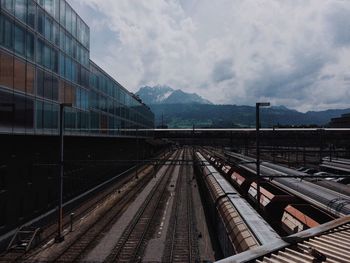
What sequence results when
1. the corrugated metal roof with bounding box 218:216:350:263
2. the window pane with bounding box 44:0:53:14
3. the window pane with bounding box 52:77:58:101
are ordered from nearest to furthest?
1. the corrugated metal roof with bounding box 218:216:350:263
2. the window pane with bounding box 44:0:53:14
3. the window pane with bounding box 52:77:58:101

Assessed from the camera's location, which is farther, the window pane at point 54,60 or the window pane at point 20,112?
the window pane at point 54,60

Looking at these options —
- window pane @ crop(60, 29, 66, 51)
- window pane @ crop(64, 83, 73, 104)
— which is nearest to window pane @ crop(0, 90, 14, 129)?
window pane @ crop(64, 83, 73, 104)

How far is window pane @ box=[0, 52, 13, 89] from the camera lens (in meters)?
23.4

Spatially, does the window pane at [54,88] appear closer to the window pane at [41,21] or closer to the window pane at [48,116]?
the window pane at [48,116]

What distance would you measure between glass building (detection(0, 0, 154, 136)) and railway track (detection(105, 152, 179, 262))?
10.7 m

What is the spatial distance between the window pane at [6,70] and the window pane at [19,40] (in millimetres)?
1374

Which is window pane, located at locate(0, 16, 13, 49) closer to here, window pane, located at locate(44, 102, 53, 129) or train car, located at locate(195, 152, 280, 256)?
window pane, located at locate(44, 102, 53, 129)

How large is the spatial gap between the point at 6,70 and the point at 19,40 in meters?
3.02

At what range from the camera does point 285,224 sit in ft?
69.3

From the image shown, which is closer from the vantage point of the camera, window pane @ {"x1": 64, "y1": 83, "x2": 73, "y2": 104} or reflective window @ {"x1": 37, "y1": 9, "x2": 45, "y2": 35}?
reflective window @ {"x1": 37, "y1": 9, "x2": 45, "y2": 35}

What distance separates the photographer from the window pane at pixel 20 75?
82.7ft

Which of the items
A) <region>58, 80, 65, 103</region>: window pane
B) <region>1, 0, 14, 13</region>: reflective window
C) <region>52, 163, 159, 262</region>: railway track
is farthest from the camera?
<region>58, 80, 65, 103</region>: window pane

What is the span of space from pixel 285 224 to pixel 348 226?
854cm

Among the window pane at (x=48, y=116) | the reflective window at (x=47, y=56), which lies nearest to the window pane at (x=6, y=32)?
the reflective window at (x=47, y=56)
